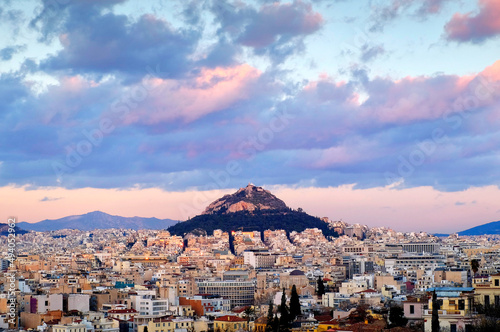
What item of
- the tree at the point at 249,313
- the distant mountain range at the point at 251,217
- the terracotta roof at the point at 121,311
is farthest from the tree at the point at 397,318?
the distant mountain range at the point at 251,217

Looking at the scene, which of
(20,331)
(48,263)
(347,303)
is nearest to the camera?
(20,331)

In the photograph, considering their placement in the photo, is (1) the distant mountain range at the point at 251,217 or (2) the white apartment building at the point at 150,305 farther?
(1) the distant mountain range at the point at 251,217

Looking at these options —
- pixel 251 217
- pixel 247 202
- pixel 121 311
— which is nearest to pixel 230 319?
pixel 121 311

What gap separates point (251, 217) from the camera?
5827 inches

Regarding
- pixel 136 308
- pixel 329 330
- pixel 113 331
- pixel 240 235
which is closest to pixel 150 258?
pixel 240 235

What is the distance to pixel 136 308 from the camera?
49.6 meters

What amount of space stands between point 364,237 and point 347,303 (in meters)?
92.8

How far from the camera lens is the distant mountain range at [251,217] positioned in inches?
5620

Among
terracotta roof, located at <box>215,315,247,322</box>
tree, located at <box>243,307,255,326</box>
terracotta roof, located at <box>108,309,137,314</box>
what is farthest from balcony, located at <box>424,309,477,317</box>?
terracotta roof, located at <box>108,309,137,314</box>

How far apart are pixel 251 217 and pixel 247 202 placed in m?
6.62

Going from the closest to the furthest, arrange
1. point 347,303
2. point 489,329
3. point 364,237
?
point 489,329 < point 347,303 < point 364,237

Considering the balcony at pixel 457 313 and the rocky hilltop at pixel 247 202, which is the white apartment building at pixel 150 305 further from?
the rocky hilltop at pixel 247 202

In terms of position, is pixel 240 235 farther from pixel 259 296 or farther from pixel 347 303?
pixel 347 303

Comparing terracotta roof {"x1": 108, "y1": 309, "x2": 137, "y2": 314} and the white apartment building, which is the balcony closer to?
terracotta roof {"x1": 108, "y1": 309, "x2": 137, "y2": 314}
